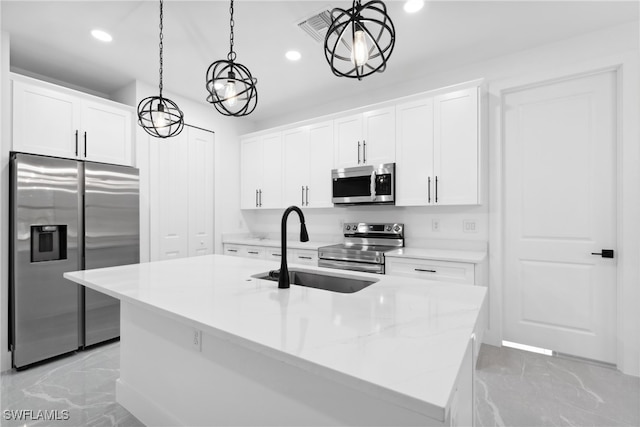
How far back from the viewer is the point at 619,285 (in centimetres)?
241

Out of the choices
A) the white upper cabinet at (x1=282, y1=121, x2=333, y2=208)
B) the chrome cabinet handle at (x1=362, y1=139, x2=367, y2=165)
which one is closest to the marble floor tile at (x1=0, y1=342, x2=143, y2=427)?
the white upper cabinet at (x1=282, y1=121, x2=333, y2=208)

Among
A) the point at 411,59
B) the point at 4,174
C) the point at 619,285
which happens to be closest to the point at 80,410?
the point at 4,174

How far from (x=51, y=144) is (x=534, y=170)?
4370 mm

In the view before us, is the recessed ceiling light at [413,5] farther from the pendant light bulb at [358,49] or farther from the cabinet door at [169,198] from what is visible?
the cabinet door at [169,198]

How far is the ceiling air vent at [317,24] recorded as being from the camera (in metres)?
2.27

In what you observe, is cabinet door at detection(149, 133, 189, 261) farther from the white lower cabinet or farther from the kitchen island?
the white lower cabinet

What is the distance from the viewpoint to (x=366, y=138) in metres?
3.35

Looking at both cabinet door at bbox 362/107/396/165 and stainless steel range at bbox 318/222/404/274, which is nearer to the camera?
stainless steel range at bbox 318/222/404/274

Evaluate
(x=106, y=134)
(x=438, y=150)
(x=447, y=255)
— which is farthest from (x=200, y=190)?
(x=447, y=255)

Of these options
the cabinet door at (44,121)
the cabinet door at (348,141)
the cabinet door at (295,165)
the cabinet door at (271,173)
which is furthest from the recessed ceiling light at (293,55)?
the cabinet door at (44,121)

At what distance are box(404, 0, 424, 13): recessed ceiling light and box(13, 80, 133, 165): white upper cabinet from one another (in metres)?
2.92

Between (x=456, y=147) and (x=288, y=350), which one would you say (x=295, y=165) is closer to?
(x=456, y=147)

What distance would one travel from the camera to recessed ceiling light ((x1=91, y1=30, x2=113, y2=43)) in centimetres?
251

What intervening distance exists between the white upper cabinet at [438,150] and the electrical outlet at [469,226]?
317 millimetres
